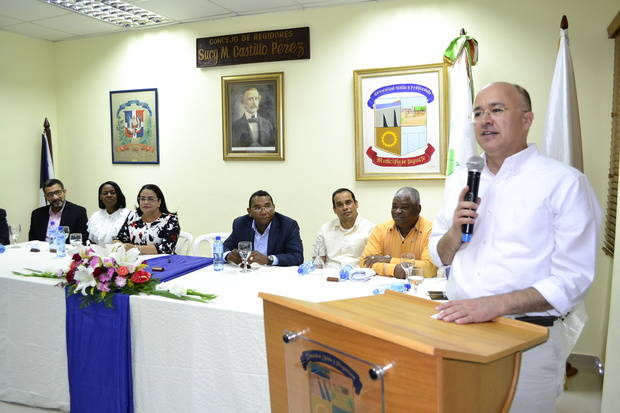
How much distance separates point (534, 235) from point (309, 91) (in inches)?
144

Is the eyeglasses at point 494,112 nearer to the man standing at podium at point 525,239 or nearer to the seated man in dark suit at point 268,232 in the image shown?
the man standing at podium at point 525,239

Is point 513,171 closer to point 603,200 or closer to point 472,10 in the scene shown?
point 603,200

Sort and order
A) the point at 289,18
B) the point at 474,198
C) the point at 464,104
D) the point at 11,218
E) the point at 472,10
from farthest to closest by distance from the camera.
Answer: the point at 11,218 → the point at 289,18 → the point at 472,10 → the point at 464,104 → the point at 474,198

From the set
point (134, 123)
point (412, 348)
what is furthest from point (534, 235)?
point (134, 123)

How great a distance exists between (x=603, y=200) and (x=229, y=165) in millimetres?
3419

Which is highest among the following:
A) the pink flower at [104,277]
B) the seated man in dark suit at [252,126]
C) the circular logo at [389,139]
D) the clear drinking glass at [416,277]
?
→ the seated man in dark suit at [252,126]

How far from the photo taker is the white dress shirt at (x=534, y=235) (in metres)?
1.38

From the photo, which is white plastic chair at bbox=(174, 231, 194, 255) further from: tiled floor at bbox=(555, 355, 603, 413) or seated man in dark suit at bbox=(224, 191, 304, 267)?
tiled floor at bbox=(555, 355, 603, 413)

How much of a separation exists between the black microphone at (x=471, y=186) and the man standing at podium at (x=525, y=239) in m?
0.02

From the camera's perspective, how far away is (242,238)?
3938 mm

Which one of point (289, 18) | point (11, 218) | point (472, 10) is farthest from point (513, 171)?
point (11, 218)

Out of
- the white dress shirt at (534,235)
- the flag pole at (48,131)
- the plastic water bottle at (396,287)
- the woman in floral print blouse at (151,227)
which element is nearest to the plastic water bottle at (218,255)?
the woman in floral print blouse at (151,227)

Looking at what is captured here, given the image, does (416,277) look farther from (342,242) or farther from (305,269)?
(342,242)

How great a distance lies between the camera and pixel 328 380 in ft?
3.68
